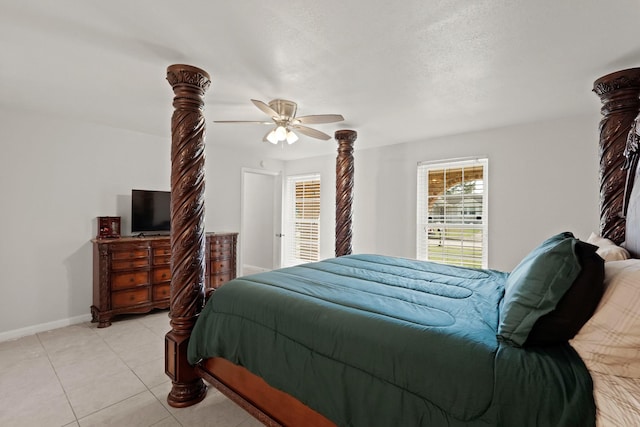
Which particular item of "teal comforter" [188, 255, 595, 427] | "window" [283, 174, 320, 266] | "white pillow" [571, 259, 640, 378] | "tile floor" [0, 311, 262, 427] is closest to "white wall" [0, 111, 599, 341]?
"tile floor" [0, 311, 262, 427]

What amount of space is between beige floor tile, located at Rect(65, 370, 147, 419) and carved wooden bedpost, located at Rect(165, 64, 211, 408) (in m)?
0.39

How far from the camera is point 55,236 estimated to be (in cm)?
349

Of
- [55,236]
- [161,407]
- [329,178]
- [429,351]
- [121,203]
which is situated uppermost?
[329,178]

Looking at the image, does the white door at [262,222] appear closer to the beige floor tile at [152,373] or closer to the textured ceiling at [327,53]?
the textured ceiling at [327,53]

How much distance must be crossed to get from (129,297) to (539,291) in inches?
163

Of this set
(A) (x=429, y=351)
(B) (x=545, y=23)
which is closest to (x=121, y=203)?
(A) (x=429, y=351)

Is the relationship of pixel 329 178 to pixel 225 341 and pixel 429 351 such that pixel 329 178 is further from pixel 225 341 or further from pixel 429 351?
pixel 429 351

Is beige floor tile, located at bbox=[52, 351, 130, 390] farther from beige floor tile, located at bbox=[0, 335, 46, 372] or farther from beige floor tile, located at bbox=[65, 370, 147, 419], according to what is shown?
beige floor tile, located at bbox=[0, 335, 46, 372]

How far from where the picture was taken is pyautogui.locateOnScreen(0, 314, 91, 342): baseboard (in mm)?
3164

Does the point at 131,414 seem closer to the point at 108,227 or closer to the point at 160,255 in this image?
the point at 160,255

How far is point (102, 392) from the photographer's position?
222 centimetres

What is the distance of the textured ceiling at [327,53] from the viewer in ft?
Result: 5.29

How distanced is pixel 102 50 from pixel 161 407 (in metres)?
2.51

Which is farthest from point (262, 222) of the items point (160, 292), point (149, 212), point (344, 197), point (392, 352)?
point (392, 352)
